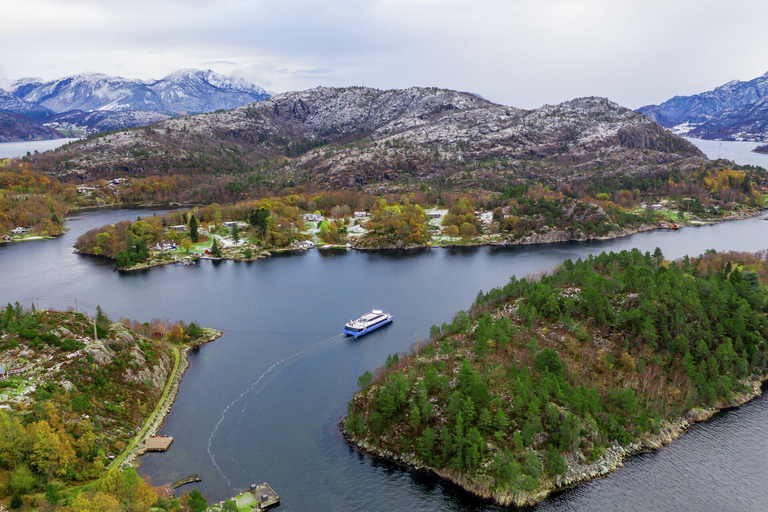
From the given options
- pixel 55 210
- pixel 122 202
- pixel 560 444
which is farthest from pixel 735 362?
pixel 122 202

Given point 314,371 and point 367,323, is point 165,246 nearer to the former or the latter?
point 367,323

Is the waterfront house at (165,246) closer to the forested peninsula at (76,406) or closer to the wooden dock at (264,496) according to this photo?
the forested peninsula at (76,406)

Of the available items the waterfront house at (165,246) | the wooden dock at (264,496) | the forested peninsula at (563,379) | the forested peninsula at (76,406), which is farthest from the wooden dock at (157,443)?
the waterfront house at (165,246)

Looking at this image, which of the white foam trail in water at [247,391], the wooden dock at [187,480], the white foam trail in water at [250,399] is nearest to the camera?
the wooden dock at [187,480]

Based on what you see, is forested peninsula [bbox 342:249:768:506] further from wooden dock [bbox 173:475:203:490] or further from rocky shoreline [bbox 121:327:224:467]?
rocky shoreline [bbox 121:327:224:467]

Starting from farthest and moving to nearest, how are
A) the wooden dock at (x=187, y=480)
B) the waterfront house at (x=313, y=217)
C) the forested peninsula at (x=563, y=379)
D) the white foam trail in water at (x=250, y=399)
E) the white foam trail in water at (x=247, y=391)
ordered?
the waterfront house at (x=313, y=217), the white foam trail in water at (x=250, y=399), the white foam trail in water at (x=247, y=391), the forested peninsula at (x=563, y=379), the wooden dock at (x=187, y=480)

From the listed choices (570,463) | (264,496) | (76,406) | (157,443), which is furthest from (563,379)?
(76,406)

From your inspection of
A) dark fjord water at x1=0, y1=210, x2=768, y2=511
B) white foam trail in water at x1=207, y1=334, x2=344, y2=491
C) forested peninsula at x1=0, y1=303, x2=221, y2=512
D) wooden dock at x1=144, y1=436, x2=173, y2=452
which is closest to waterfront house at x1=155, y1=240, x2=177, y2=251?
dark fjord water at x1=0, y1=210, x2=768, y2=511

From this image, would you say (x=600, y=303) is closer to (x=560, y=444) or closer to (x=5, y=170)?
(x=560, y=444)
